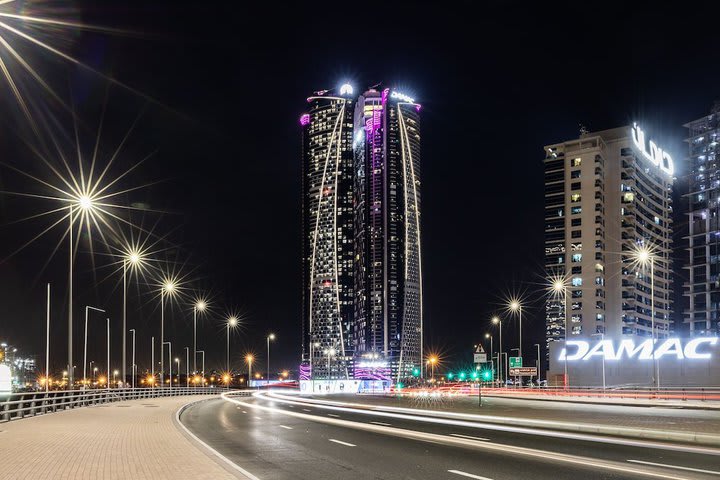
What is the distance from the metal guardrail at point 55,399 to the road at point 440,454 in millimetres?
7759

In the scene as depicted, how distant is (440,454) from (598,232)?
14327 centimetres

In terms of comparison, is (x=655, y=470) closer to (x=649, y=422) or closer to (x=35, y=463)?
(x=35, y=463)

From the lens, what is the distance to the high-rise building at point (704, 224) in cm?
14188

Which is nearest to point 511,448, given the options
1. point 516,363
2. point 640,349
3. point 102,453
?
point 102,453

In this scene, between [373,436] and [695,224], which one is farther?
[695,224]

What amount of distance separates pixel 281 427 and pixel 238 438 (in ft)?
15.7

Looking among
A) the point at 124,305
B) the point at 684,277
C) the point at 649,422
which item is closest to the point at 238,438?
the point at 649,422

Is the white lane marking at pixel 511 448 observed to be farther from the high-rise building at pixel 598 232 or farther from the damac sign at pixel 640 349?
the high-rise building at pixel 598 232

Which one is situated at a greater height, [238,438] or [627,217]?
[627,217]

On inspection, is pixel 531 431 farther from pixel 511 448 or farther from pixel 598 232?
pixel 598 232

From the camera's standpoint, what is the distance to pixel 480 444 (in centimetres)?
2019

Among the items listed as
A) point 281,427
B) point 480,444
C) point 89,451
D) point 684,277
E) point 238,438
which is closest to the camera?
point 89,451

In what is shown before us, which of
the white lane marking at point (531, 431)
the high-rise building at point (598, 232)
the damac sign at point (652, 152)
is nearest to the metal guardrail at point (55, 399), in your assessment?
the white lane marking at point (531, 431)

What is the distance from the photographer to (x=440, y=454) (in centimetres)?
1781
